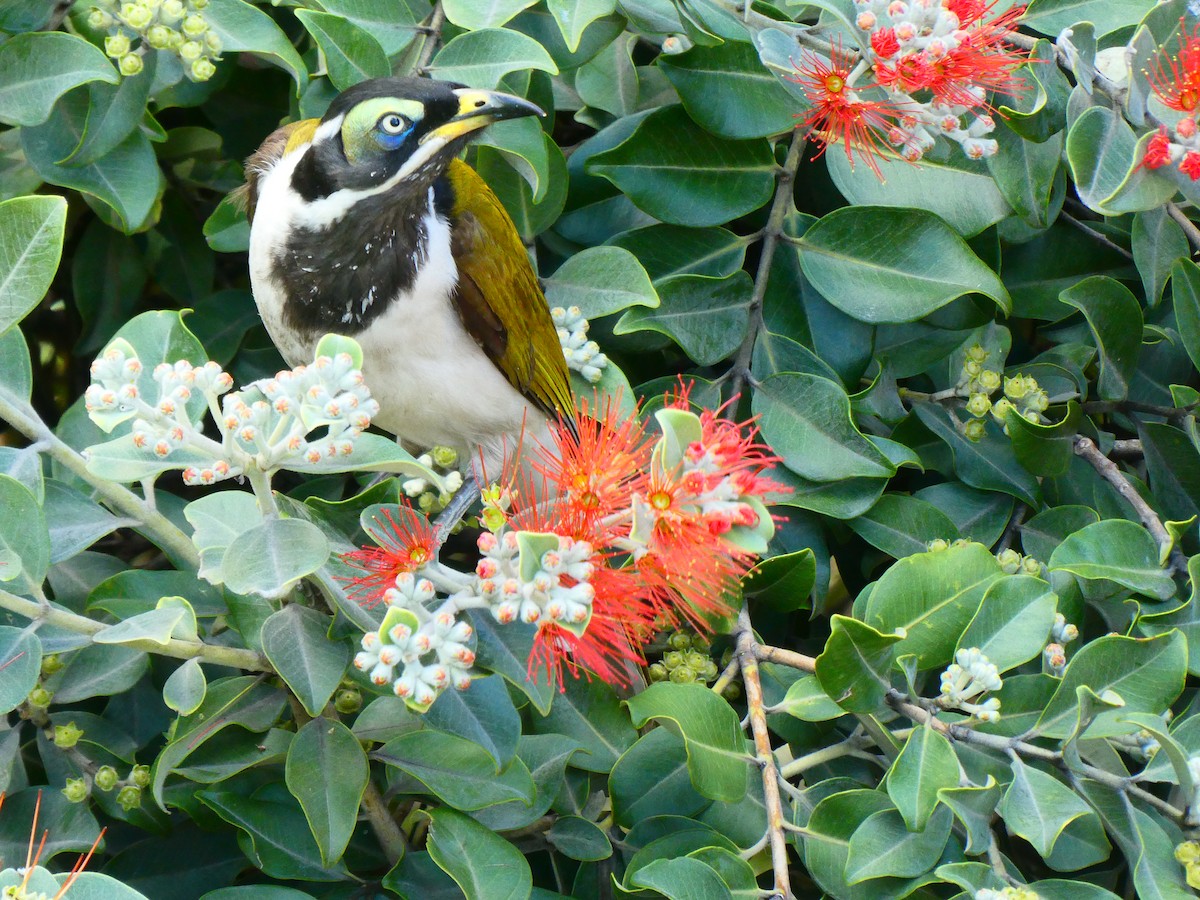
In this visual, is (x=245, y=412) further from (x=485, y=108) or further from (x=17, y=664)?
(x=485, y=108)

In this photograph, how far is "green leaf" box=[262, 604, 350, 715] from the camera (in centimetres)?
138

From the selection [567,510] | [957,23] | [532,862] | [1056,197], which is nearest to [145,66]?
[567,510]

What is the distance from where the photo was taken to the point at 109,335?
7.22 ft

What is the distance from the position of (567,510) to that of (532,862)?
0.68m

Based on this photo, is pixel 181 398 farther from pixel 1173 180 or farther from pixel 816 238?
pixel 1173 180

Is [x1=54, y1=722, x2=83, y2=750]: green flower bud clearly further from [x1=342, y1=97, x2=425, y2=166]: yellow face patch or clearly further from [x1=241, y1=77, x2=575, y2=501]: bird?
[x1=342, y1=97, x2=425, y2=166]: yellow face patch

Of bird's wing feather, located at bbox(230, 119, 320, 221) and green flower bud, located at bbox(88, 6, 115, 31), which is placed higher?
green flower bud, located at bbox(88, 6, 115, 31)

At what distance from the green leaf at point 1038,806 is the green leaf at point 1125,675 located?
7 centimetres

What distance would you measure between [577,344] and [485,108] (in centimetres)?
42

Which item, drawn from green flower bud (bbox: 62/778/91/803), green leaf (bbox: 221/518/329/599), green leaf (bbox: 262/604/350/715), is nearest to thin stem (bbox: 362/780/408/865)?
green leaf (bbox: 262/604/350/715)

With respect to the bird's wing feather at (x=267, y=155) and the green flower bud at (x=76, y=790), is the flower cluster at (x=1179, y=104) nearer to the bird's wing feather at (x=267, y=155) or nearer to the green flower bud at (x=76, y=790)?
the bird's wing feather at (x=267, y=155)

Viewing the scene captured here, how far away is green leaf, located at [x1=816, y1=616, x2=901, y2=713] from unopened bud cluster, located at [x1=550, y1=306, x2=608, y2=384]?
727 millimetres

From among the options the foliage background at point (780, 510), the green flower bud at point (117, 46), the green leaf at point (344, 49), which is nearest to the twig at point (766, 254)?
the foliage background at point (780, 510)

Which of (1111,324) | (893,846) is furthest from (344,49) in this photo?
(893,846)
